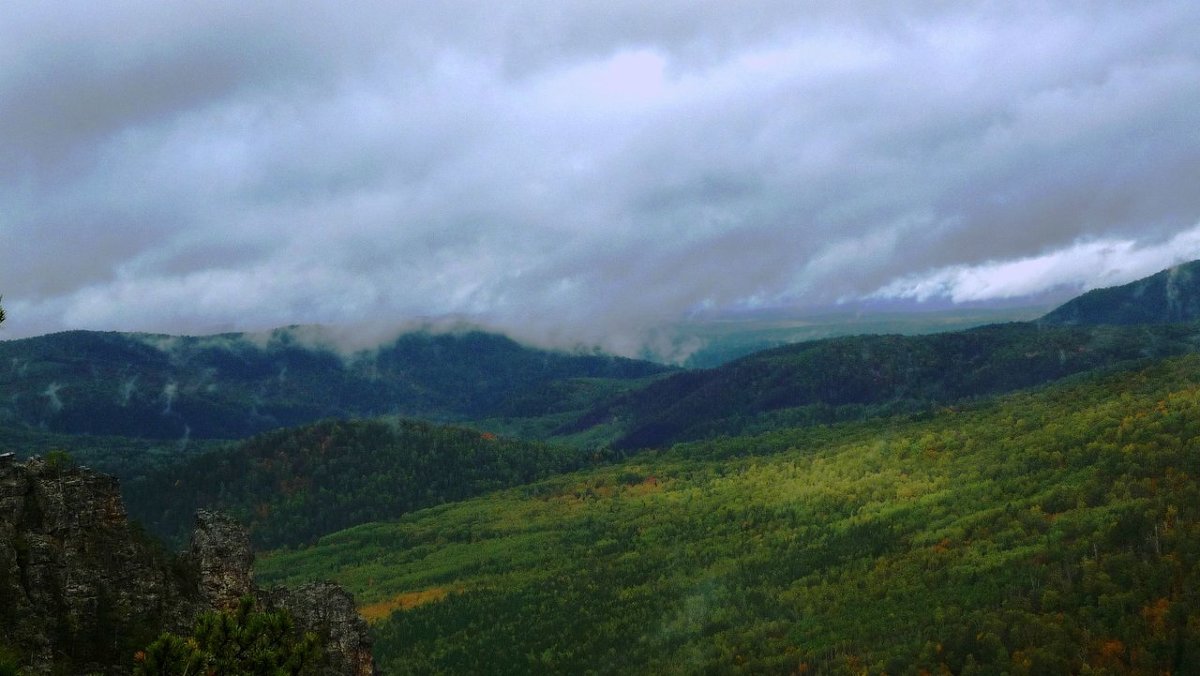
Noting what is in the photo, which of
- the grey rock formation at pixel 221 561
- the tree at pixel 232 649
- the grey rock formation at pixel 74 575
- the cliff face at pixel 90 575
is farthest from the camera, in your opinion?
the grey rock formation at pixel 221 561

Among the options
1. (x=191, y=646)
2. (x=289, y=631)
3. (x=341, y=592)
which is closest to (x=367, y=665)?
(x=341, y=592)

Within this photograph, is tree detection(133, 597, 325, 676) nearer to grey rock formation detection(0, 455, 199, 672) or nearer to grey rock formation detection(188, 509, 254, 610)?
grey rock formation detection(0, 455, 199, 672)

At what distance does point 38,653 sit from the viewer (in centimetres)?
9169

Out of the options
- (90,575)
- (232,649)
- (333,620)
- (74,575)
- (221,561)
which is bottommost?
(333,620)

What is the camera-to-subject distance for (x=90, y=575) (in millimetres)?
102625

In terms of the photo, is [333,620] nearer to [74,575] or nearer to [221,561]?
[221,561]

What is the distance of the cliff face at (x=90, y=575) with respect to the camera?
95.1 m

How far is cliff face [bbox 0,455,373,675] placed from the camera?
312ft

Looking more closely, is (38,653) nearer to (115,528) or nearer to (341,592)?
(115,528)

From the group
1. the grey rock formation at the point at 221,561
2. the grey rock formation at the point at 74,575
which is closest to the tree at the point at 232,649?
the grey rock formation at the point at 74,575

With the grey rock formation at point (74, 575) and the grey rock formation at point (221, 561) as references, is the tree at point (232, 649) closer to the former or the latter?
the grey rock formation at point (74, 575)

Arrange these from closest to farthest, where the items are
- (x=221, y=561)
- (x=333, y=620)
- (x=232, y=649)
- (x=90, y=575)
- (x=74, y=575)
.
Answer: (x=232, y=649) → (x=74, y=575) → (x=90, y=575) → (x=221, y=561) → (x=333, y=620)

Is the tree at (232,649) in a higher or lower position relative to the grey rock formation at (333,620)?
higher

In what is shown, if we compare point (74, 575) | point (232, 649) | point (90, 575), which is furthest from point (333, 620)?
point (232, 649)
